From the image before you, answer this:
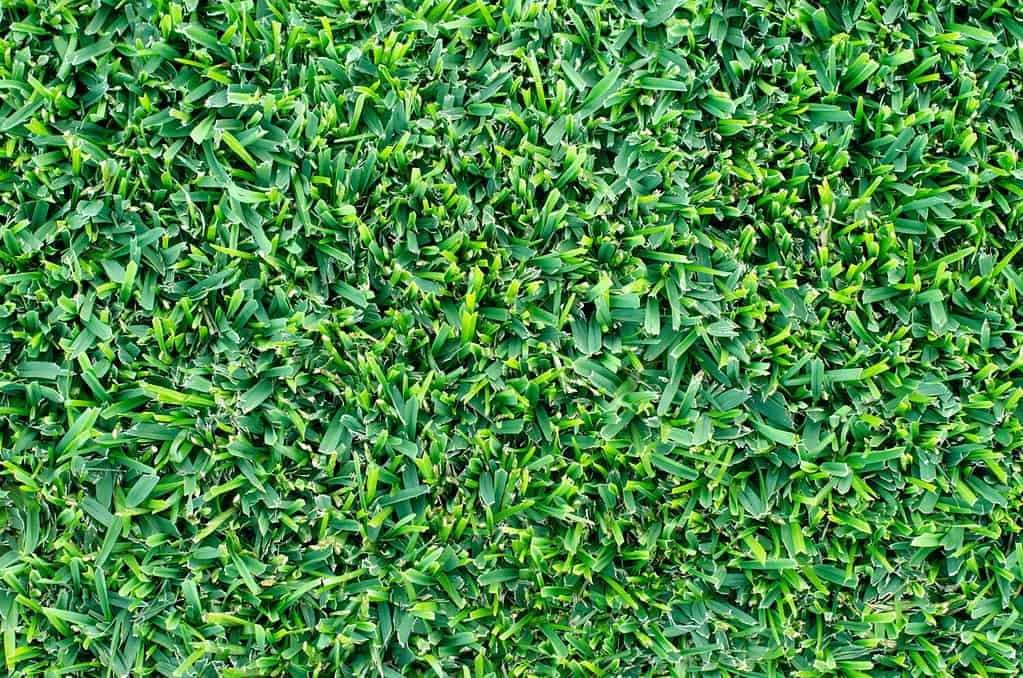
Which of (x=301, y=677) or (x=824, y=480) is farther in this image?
(x=824, y=480)

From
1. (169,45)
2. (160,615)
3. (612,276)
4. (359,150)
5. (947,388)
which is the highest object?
(169,45)

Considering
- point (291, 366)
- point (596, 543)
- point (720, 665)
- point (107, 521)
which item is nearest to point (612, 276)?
point (596, 543)

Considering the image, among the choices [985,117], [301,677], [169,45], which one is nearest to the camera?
[301,677]

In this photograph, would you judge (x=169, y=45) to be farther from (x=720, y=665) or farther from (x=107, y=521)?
(x=720, y=665)

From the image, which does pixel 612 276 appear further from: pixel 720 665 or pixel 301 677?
pixel 301 677

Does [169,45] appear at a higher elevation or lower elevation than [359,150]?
higher

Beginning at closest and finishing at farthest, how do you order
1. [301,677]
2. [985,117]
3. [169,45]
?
[301,677], [169,45], [985,117]
